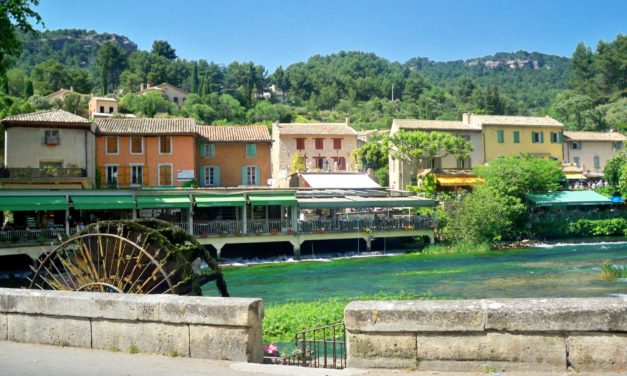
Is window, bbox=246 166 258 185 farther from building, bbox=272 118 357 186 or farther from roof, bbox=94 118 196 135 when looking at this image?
building, bbox=272 118 357 186

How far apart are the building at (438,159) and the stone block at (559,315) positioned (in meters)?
48.9

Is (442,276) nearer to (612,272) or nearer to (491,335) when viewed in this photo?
(612,272)

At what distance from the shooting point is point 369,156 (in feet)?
195

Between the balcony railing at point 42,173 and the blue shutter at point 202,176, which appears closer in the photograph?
the balcony railing at point 42,173

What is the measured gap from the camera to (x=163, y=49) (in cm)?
14225

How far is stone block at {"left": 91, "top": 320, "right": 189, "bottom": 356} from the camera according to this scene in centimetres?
632

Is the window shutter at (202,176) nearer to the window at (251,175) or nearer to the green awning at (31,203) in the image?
the window at (251,175)

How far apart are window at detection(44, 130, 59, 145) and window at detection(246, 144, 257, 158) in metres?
14.8

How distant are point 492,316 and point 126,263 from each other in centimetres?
1026

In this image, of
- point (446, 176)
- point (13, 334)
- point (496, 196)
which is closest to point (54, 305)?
point (13, 334)

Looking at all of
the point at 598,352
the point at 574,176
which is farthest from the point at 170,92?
the point at 598,352

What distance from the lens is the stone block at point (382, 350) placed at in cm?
565

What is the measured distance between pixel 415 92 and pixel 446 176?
81.1 metres

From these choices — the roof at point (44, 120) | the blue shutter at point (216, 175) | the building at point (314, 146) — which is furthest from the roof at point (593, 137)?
the roof at point (44, 120)
